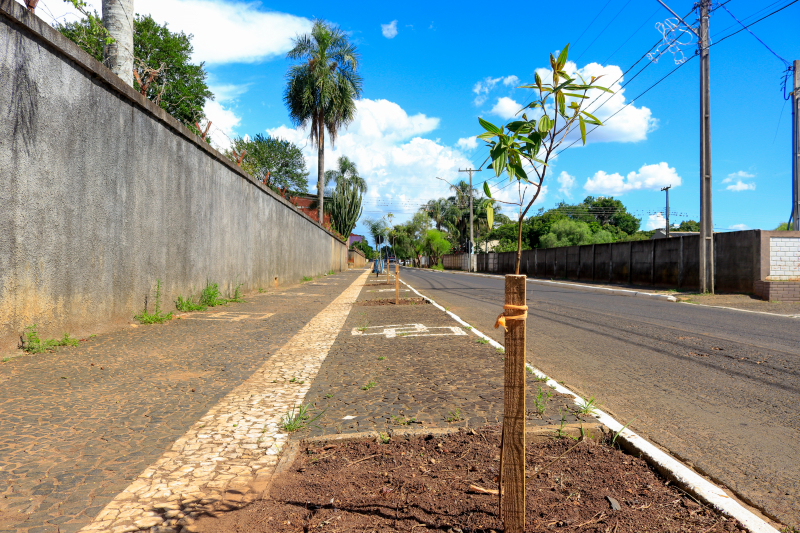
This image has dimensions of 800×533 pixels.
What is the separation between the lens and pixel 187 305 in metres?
8.82

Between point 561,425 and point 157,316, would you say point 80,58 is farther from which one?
point 561,425

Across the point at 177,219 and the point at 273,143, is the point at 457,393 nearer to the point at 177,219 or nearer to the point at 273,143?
the point at 177,219

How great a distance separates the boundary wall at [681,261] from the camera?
1437 centimetres

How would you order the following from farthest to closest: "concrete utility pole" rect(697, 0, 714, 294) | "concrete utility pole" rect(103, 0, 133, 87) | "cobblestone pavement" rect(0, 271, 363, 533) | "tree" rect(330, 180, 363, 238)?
"tree" rect(330, 180, 363, 238) → "concrete utility pole" rect(697, 0, 714, 294) → "concrete utility pole" rect(103, 0, 133, 87) → "cobblestone pavement" rect(0, 271, 363, 533)

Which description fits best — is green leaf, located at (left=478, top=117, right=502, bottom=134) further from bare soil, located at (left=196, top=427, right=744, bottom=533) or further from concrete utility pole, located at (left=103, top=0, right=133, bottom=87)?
concrete utility pole, located at (left=103, top=0, right=133, bottom=87)

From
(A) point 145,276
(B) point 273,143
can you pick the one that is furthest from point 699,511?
(B) point 273,143

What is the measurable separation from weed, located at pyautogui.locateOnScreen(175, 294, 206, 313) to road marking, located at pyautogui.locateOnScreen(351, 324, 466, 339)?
331 centimetres

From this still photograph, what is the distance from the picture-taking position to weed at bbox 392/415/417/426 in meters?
3.15

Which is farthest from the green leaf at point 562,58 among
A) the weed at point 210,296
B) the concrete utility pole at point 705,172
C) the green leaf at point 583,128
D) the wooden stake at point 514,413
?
the concrete utility pole at point 705,172

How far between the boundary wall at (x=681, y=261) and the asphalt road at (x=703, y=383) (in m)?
6.08

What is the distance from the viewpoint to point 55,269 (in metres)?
5.14

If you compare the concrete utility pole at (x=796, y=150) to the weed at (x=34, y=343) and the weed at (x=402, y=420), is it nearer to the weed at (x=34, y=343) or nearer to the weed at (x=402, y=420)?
the weed at (x=402, y=420)

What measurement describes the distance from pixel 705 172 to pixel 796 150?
5.16m

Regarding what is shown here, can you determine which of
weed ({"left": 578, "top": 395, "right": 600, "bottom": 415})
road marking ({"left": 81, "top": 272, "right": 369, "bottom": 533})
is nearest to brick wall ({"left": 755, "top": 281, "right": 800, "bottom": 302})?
weed ({"left": 578, "top": 395, "right": 600, "bottom": 415})
